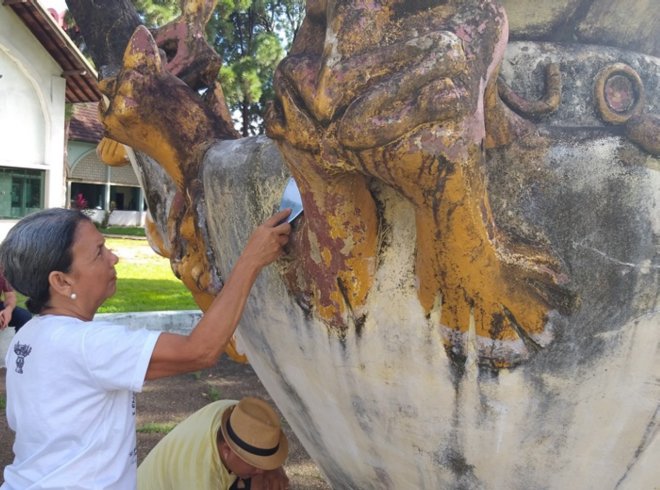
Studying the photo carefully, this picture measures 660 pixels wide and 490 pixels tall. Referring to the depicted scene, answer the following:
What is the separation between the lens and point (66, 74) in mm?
13938

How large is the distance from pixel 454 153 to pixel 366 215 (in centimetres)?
28

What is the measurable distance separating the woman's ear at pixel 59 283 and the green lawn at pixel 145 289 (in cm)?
523

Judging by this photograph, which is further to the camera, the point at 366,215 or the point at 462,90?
the point at 366,215

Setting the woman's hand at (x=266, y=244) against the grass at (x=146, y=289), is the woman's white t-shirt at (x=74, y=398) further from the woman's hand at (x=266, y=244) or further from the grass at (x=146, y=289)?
the grass at (x=146, y=289)

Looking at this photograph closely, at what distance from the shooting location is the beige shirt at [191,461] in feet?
7.59

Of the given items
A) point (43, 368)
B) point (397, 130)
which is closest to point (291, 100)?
point (397, 130)

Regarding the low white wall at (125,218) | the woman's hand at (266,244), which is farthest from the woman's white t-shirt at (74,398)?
the low white wall at (125,218)

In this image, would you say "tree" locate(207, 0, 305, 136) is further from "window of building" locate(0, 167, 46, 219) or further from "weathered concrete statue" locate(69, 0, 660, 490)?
"weathered concrete statue" locate(69, 0, 660, 490)

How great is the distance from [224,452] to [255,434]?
201 mm

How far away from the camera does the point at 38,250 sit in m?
1.55

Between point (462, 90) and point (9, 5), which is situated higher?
point (9, 5)

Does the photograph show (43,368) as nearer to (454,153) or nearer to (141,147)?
(141,147)

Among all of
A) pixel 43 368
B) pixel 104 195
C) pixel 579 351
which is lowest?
pixel 104 195

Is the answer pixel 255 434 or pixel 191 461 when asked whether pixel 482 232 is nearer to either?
pixel 255 434
